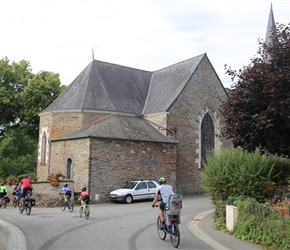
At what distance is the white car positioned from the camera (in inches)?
843

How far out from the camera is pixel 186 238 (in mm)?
10266

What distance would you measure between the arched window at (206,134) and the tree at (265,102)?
580 inches

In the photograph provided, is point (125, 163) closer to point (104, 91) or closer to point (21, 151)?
point (104, 91)

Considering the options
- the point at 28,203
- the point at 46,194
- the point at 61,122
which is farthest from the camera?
the point at 61,122

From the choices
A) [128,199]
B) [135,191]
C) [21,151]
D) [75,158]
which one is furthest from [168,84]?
[21,151]

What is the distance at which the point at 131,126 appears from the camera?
26.0 m

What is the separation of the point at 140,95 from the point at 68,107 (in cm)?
646

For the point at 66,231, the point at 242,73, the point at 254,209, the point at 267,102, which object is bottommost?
the point at 66,231

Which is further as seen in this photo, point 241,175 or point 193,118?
point 193,118

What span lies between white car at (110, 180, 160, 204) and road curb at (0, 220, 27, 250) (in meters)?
9.57

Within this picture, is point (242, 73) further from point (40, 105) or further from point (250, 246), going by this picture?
point (40, 105)

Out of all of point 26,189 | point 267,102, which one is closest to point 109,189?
point 26,189

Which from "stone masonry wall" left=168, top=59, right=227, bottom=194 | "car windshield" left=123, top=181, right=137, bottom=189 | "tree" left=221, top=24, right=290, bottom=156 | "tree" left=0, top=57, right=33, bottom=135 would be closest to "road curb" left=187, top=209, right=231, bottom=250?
"tree" left=221, top=24, right=290, bottom=156

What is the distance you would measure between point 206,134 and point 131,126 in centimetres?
695
